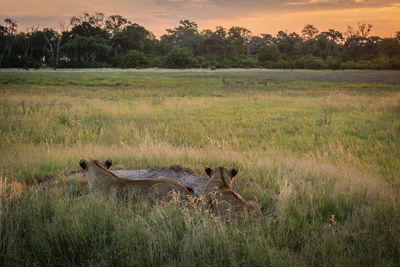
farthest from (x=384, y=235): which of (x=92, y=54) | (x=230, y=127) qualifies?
(x=92, y=54)

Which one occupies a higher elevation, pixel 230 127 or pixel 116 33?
pixel 116 33

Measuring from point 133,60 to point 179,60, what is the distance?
1493 cm

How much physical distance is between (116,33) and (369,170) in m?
106

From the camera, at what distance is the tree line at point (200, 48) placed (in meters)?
82.4

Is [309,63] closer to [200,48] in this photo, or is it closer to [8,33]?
[200,48]

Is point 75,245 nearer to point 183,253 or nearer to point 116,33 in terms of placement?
point 183,253

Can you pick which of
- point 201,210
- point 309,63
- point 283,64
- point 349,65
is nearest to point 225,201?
point 201,210

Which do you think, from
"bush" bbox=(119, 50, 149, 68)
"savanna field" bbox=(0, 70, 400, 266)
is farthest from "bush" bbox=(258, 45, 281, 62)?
"savanna field" bbox=(0, 70, 400, 266)

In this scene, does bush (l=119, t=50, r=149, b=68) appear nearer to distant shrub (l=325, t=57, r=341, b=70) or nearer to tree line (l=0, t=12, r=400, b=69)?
tree line (l=0, t=12, r=400, b=69)

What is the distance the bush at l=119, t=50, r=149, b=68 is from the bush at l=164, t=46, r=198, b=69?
7535 millimetres

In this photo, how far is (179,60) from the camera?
101125 mm

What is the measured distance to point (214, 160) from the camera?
28.2 ft

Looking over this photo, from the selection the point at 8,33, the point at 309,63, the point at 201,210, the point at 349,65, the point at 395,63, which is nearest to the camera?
the point at 201,210

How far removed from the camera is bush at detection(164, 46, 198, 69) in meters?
100
